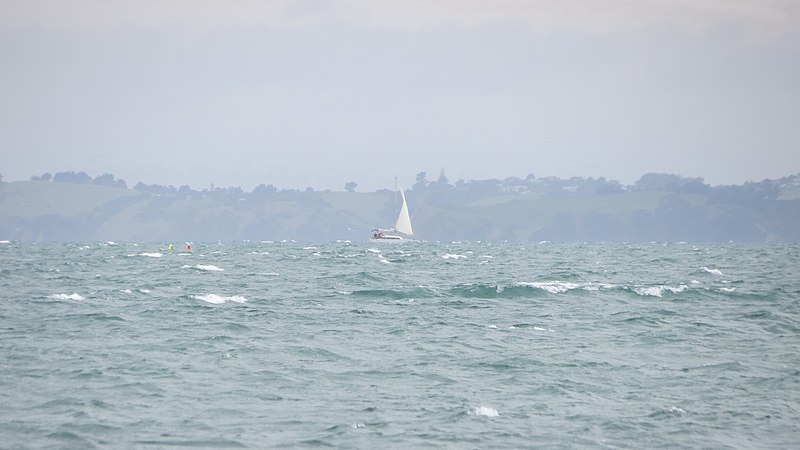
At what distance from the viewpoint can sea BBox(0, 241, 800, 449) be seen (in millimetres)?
19344

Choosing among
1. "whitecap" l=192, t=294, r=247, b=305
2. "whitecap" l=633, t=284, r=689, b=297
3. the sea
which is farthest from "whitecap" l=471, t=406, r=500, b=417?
"whitecap" l=633, t=284, r=689, b=297

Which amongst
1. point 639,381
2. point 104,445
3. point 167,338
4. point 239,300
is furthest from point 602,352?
point 239,300

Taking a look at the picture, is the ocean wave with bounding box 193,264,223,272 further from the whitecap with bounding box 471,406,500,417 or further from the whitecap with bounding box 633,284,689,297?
the whitecap with bounding box 471,406,500,417

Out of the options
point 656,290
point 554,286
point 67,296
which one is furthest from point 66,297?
point 656,290

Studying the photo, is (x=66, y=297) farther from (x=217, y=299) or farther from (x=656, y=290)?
(x=656, y=290)

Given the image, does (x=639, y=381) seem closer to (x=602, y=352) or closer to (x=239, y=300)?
(x=602, y=352)

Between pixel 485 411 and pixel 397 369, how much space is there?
5219mm

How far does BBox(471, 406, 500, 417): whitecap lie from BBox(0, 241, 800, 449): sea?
244 millimetres

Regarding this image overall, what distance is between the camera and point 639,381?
25031mm

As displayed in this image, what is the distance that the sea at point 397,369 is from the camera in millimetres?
19344

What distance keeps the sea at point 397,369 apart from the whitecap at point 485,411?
244mm

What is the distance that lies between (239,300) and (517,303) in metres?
12.0

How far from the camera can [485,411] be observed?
21109mm

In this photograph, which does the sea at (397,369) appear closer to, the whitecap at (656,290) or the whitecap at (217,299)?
the whitecap at (217,299)
